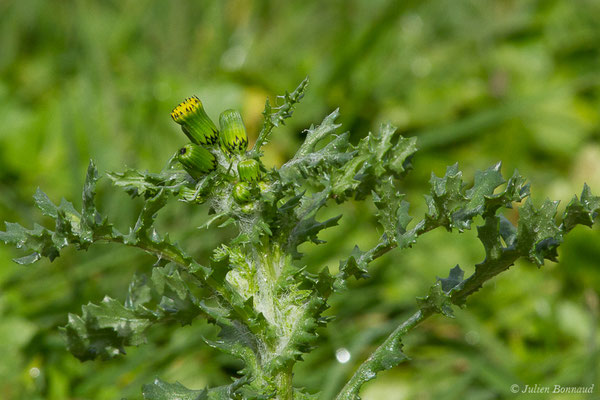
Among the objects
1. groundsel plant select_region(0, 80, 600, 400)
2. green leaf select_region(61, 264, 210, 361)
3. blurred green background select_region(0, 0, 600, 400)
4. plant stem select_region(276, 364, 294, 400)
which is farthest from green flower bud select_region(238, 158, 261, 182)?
blurred green background select_region(0, 0, 600, 400)

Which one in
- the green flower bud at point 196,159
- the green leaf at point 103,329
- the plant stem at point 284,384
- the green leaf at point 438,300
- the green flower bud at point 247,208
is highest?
the green flower bud at point 196,159

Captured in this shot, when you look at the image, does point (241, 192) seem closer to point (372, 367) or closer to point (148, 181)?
point (148, 181)

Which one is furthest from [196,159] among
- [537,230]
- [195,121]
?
[537,230]

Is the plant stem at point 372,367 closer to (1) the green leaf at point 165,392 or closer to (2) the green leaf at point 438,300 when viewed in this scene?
(2) the green leaf at point 438,300

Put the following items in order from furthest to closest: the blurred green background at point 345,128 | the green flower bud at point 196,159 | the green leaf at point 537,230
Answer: the blurred green background at point 345,128 → the green leaf at point 537,230 → the green flower bud at point 196,159

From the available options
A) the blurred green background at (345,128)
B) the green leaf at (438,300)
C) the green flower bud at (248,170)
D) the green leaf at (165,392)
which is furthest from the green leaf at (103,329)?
the blurred green background at (345,128)

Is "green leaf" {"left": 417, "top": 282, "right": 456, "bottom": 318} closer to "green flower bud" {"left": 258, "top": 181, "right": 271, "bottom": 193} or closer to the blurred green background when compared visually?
"green flower bud" {"left": 258, "top": 181, "right": 271, "bottom": 193}
